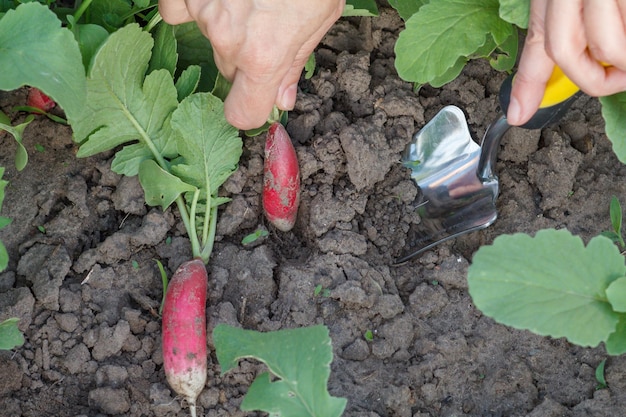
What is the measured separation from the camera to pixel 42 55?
1713 mm

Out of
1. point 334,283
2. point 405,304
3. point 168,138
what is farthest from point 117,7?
point 405,304

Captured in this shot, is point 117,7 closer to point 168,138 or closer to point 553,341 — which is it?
point 168,138

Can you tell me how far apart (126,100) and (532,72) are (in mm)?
1112

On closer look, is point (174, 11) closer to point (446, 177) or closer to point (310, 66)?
point (310, 66)

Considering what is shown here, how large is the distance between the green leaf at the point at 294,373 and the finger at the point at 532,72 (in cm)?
73

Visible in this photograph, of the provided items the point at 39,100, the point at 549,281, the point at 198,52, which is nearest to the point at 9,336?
the point at 39,100

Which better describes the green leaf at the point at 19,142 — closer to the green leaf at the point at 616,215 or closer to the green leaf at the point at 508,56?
the green leaf at the point at 508,56

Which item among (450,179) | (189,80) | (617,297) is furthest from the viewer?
(450,179)

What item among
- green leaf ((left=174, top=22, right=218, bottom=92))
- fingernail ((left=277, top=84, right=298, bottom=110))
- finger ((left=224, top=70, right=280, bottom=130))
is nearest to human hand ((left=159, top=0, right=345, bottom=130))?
finger ((left=224, top=70, right=280, bottom=130))

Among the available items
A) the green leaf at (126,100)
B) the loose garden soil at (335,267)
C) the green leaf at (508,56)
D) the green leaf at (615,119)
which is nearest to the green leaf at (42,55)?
the green leaf at (126,100)

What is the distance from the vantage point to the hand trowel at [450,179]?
86.4 inches

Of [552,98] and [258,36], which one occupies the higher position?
[258,36]

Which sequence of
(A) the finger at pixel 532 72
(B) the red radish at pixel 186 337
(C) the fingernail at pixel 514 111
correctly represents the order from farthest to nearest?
1. (B) the red radish at pixel 186 337
2. (C) the fingernail at pixel 514 111
3. (A) the finger at pixel 532 72

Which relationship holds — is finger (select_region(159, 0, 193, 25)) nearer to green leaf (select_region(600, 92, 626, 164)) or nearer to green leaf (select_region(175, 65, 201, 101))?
green leaf (select_region(175, 65, 201, 101))
